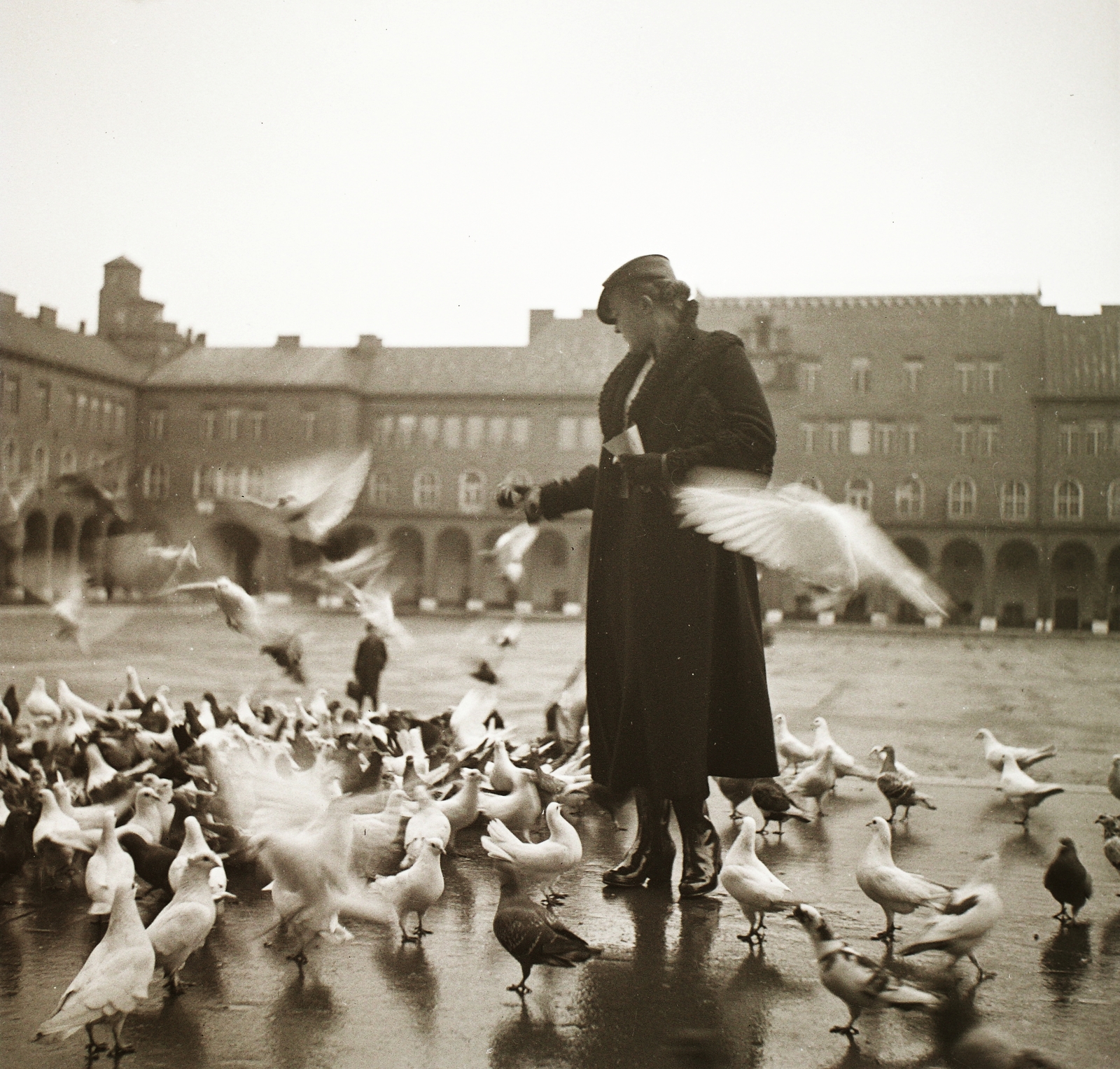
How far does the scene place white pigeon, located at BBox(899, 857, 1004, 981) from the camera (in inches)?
118

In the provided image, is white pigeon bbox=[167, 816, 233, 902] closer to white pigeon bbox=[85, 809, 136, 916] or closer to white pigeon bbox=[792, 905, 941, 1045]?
white pigeon bbox=[85, 809, 136, 916]

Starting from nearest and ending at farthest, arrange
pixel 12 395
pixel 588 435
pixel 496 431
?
1. pixel 12 395
2. pixel 588 435
3. pixel 496 431

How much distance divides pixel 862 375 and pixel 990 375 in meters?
4.41

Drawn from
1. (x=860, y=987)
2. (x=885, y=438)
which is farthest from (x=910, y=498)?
(x=860, y=987)

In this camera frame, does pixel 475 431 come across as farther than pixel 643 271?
Yes

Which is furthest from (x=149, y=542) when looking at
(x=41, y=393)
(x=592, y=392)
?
(x=592, y=392)

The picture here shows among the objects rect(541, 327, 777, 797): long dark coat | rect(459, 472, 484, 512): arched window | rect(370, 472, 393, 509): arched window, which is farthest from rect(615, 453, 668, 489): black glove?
rect(370, 472, 393, 509): arched window

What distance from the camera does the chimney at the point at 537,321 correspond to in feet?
121

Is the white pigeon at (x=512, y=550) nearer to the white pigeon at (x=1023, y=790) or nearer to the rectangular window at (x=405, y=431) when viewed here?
the white pigeon at (x=1023, y=790)

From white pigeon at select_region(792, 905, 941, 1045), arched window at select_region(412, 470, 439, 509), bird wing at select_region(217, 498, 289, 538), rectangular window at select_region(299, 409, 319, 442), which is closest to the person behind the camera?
white pigeon at select_region(792, 905, 941, 1045)

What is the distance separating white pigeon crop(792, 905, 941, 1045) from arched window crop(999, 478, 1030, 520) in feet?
127

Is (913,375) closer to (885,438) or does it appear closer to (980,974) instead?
(885,438)

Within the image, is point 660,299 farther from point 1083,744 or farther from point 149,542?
point 1083,744

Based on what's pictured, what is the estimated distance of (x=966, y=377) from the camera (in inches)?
1523
